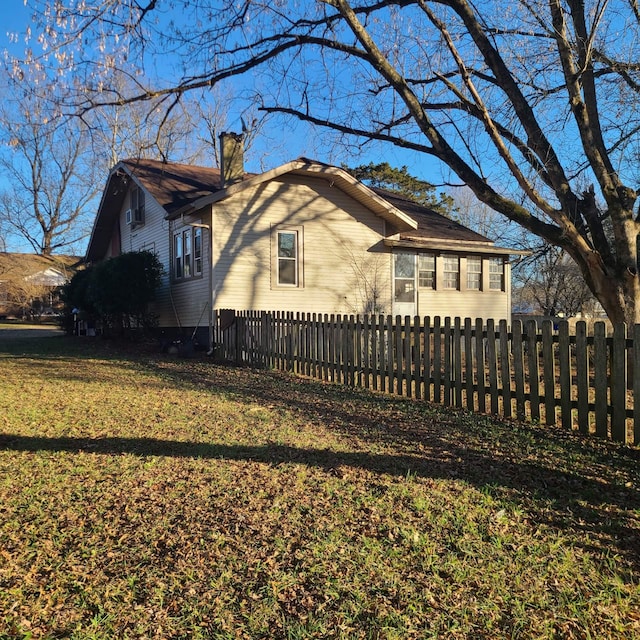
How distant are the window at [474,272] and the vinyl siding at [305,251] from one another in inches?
149

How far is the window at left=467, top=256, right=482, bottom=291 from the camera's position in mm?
20406

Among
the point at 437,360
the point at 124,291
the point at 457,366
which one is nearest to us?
the point at 457,366

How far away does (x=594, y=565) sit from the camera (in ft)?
10.7

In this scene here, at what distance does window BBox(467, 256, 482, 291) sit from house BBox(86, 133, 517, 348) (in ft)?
0.13

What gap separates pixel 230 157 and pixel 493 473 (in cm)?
1415

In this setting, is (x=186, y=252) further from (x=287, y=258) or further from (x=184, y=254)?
(x=287, y=258)

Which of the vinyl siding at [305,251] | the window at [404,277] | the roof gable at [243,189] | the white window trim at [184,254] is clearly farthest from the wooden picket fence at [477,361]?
the window at [404,277]

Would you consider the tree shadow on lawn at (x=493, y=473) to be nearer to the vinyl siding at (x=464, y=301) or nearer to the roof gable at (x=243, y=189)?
the roof gable at (x=243, y=189)

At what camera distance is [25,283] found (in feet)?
149

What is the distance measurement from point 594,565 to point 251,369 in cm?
920

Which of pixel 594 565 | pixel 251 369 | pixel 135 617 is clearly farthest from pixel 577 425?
pixel 251 369

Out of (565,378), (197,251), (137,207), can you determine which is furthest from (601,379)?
(137,207)

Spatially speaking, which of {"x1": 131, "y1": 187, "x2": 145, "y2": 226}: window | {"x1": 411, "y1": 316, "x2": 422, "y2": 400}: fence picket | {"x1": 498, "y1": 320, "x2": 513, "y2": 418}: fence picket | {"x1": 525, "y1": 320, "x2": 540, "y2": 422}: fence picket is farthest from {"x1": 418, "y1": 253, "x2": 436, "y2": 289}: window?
{"x1": 525, "y1": 320, "x2": 540, "y2": 422}: fence picket

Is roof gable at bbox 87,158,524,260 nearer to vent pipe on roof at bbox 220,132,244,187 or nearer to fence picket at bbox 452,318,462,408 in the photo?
vent pipe on roof at bbox 220,132,244,187
